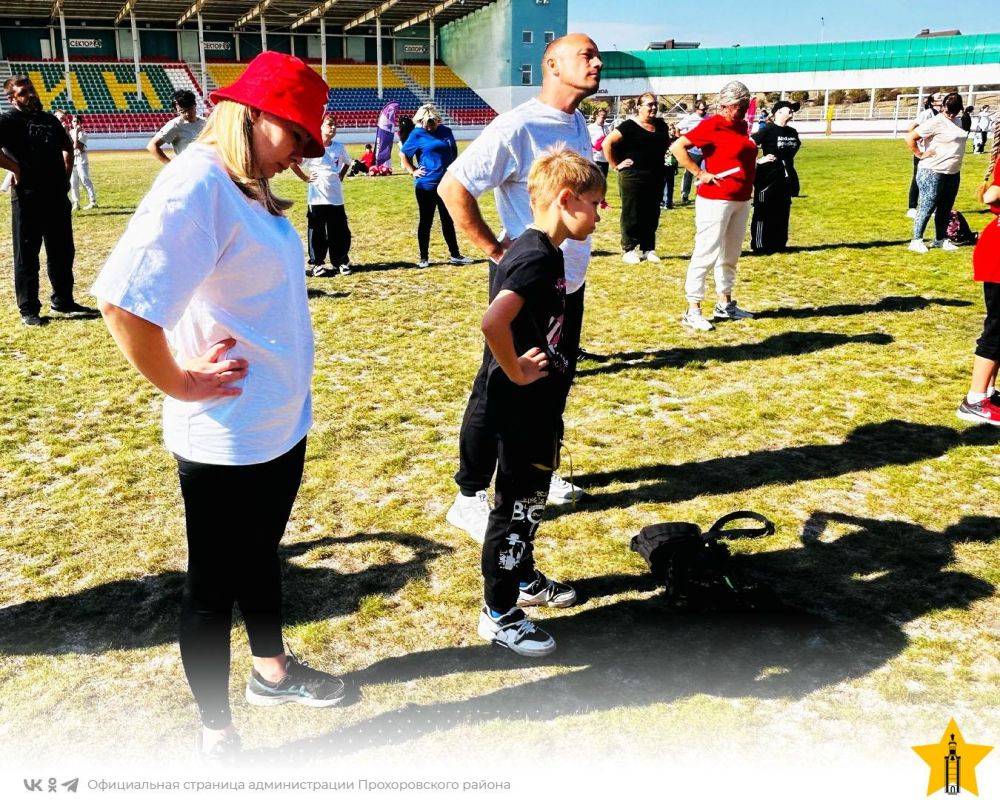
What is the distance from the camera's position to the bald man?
12.8ft

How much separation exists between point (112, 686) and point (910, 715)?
2730 mm

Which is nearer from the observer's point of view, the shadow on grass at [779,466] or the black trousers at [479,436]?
the black trousers at [479,436]

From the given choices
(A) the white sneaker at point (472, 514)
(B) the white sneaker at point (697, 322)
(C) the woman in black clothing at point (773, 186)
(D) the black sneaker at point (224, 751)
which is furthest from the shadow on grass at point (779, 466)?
(C) the woman in black clothing at point (773, 186)

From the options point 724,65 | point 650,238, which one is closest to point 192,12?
point 724,65

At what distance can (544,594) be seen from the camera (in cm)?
343

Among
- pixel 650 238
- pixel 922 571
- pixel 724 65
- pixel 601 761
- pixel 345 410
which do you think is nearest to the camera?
pixel 601 761

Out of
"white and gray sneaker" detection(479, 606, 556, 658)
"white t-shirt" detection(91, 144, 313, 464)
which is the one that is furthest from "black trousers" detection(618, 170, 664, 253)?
"white t-shirt" detection(91, 144, 313, 464)

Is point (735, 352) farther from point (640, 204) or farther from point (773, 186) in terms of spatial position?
point (773, 186)

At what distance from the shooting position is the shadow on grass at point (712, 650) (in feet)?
9.25

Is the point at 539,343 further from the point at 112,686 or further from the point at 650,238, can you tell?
the point at 650,238

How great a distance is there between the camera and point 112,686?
9.65 feet

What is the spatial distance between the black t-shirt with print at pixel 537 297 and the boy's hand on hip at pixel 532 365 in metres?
0.13

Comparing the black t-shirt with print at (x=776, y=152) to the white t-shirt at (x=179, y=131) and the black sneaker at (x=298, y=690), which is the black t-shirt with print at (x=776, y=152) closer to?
the white t-shirt at (x=179, y=131)

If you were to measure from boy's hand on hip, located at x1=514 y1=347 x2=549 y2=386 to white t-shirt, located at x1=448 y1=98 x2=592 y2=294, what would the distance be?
4.57 ft
